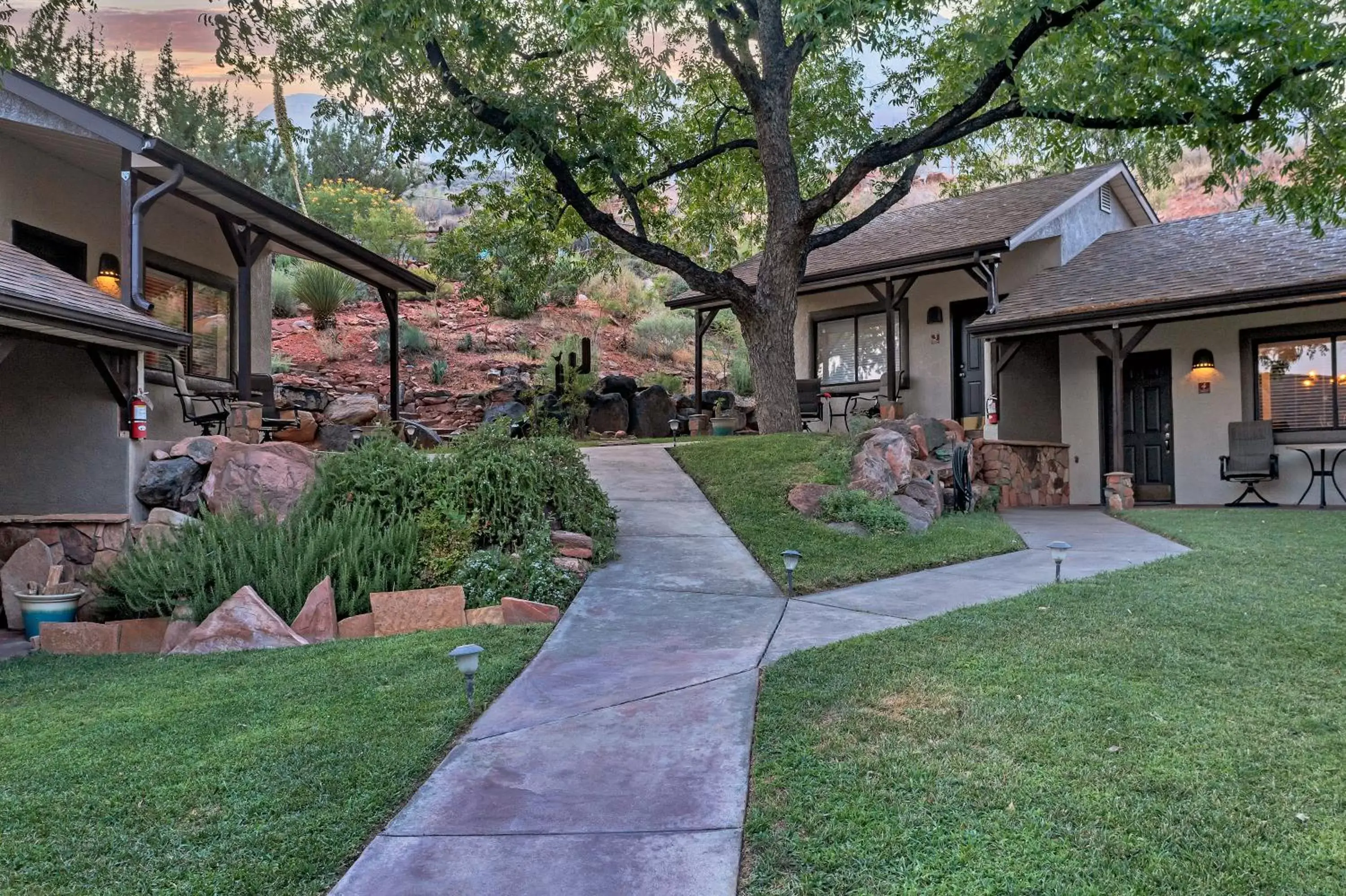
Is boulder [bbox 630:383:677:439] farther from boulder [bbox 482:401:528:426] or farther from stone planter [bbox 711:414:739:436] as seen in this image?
boulder [bbox 482:401:528:426]

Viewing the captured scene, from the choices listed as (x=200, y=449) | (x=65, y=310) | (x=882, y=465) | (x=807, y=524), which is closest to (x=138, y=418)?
(x=200, y=449)

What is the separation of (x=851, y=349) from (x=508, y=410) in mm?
6272

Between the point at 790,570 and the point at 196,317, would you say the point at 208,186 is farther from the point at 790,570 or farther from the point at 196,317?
the point at 790,570

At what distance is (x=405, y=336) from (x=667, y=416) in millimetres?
6314

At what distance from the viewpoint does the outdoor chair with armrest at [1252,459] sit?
1138 centimetres

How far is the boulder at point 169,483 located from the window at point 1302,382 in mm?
12764

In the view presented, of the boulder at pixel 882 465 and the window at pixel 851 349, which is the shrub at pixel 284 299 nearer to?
the window at pixel 851 349

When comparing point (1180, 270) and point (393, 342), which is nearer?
point (1180, 270)

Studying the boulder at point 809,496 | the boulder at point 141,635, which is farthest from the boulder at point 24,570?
the boulder at point 809,496

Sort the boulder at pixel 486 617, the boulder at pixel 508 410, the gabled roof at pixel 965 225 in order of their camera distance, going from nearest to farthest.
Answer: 1. the boulder at pixel 486 617
2. the gabled roof at pixel 965 225
3. the boulder at pixel 508 410

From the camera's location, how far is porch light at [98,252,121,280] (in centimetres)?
999

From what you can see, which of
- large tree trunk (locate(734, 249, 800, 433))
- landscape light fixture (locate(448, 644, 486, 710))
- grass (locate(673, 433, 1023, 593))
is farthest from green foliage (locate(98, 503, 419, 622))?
large tree trunk (locate(734, 249, 800, 433))

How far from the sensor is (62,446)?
767cm

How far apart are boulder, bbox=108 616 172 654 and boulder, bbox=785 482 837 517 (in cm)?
517
